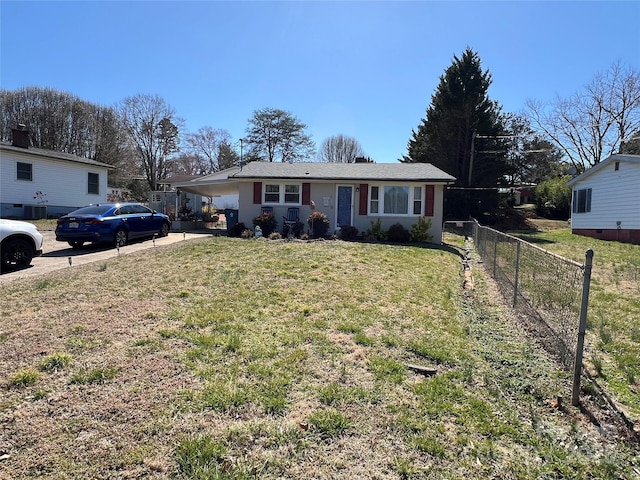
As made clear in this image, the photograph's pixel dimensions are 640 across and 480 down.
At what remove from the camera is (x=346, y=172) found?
15.9 meters

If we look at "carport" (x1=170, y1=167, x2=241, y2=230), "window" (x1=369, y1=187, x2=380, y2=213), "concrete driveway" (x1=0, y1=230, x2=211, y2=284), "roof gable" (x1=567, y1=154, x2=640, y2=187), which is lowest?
"concrete driveway" (x1=0, y1=230, x2=211, y2=284)

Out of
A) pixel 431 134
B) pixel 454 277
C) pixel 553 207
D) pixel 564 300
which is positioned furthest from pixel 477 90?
pixel 564 300

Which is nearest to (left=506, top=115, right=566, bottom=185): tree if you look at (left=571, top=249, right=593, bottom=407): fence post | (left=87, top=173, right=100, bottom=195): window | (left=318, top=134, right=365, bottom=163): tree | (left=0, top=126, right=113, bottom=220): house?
(left=318, top=134, right=365, bottom=163): tree

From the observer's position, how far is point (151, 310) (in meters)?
5.02

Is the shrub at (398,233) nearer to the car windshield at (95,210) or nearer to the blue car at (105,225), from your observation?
the blue car at (105,225)

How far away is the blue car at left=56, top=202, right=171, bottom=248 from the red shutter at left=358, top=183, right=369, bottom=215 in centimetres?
796

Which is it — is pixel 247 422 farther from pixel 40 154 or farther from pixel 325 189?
pixel 40 154

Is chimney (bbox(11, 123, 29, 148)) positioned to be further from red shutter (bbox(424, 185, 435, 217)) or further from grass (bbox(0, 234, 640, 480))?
red shutter (bbox(424, 185, 435, 217))

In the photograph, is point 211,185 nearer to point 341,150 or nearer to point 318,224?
point 318,224

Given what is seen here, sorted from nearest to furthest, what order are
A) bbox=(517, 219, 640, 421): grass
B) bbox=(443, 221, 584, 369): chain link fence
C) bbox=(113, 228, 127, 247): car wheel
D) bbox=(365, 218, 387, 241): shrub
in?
bbox=(517, 219, 640, 421): grass
bbox=(443, 221, 584, 369): chain link fence
bbox=(113, 228, 127, 247): car wheel
bbox=(365, 218, 387, 241): shrub

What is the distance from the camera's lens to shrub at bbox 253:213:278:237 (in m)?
14.7

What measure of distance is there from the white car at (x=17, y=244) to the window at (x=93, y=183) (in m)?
16.3

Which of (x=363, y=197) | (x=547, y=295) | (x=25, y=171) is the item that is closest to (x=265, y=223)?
(x=363, y=197)

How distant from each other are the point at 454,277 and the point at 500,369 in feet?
15.8
